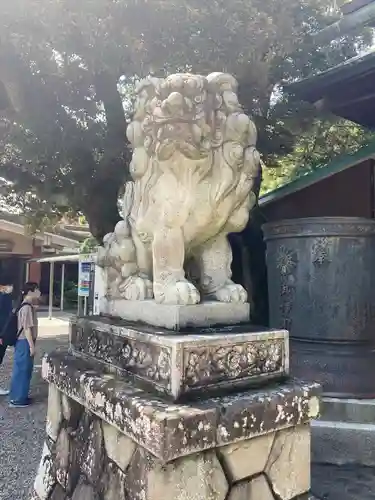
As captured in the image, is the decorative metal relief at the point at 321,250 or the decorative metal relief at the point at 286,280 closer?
the decorative metal relief at the point at 321,250

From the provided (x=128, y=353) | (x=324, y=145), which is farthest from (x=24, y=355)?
(x=324, y=145)

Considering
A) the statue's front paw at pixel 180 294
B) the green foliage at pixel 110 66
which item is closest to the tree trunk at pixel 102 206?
the green foliage at pixel 110 66

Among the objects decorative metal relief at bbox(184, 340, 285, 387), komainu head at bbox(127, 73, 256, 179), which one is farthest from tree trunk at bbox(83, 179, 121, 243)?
decorative metal relief at bbox(184, 340, 285, 387)

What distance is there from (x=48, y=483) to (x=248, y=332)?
137 cm

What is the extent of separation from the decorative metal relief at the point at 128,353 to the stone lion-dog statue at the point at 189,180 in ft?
0.76

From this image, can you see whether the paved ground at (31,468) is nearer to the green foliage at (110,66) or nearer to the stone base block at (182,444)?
the stone base block at (182,444)

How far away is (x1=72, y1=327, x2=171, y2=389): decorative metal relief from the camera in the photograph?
70.7 inches

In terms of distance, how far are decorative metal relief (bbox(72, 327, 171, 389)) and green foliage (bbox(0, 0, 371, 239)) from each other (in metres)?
3.55

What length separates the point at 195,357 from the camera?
1.78 metres

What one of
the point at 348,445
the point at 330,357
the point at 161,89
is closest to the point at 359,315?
the point at 330,357

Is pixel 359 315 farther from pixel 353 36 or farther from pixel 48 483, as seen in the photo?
pixel 353 36

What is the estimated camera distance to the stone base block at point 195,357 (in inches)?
68.9

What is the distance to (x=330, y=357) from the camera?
377cm

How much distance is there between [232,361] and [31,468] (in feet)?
8.81
